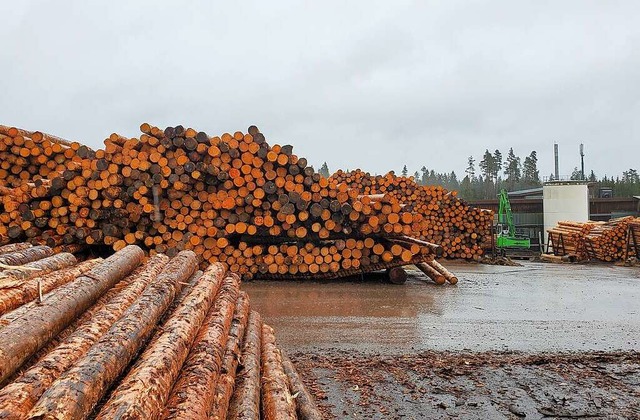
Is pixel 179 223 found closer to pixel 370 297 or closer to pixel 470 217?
pixel 370 297

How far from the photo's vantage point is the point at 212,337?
3645 mm

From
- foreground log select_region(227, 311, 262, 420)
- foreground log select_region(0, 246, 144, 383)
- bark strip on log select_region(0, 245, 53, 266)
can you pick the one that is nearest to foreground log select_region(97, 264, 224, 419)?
foreground log select_region(227, 311, 262, 420)

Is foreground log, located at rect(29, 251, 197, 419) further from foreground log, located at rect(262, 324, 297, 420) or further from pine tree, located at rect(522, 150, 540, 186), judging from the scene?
pine tree, located at rect(522, 150, 540, 186)

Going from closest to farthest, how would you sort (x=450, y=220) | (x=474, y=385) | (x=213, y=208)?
1. (x=474, y=385)
2. (x=213, y=208)
3. (x=450, y=220)

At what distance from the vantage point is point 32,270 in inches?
180

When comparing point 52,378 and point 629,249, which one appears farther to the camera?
point 629,249

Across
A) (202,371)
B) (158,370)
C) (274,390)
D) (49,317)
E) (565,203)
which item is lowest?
(274,390)

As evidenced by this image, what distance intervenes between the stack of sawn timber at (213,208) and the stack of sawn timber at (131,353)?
180 inches

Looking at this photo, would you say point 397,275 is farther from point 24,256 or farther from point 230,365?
point 230,365

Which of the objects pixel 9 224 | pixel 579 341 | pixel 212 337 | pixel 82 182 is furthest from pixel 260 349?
pixel 9 224

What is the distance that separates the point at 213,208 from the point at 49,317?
22.2ft

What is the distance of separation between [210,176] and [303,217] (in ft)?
→ 6.23

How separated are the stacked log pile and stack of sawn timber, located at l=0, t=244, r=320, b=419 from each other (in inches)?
739

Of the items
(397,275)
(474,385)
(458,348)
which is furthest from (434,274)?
(474,385)
